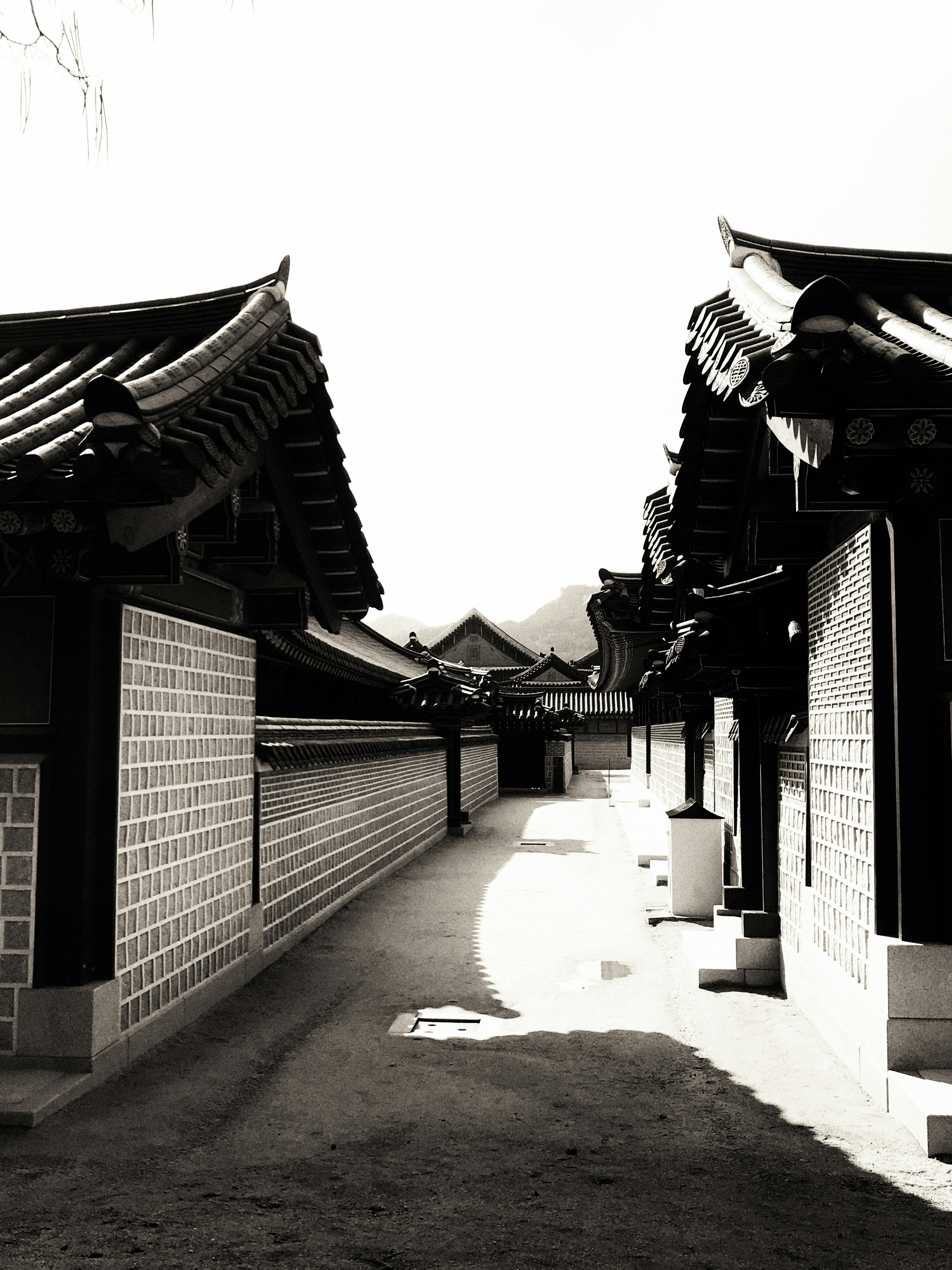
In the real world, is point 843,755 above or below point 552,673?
below

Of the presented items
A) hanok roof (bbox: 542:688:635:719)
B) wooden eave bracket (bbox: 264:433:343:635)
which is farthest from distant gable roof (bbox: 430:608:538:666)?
wooden eave bracket (bbox: 264:433:343:635)

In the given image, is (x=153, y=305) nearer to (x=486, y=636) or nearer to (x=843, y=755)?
(x=843, y=755)

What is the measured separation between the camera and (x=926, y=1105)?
491cm

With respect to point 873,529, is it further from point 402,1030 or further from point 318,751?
point 318,751

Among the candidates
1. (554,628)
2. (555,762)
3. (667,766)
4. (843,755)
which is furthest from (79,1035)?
(554,628)

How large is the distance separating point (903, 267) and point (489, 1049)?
6569 mm

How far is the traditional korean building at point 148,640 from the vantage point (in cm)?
540

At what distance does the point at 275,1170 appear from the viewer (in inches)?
189

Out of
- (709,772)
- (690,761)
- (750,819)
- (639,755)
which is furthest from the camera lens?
(639,755)

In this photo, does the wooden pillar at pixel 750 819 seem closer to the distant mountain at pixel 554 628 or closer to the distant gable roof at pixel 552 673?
the distant gable roof at pixel 552 673

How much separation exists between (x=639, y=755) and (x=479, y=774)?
8.37m

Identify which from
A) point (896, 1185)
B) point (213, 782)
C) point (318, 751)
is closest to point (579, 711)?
point (318, 751)

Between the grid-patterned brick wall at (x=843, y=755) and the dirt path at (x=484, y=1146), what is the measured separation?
95 cm

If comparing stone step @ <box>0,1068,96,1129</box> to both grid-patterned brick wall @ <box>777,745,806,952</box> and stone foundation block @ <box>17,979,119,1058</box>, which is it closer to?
stone foundation block @ <box>17,979,119,1058</box>
